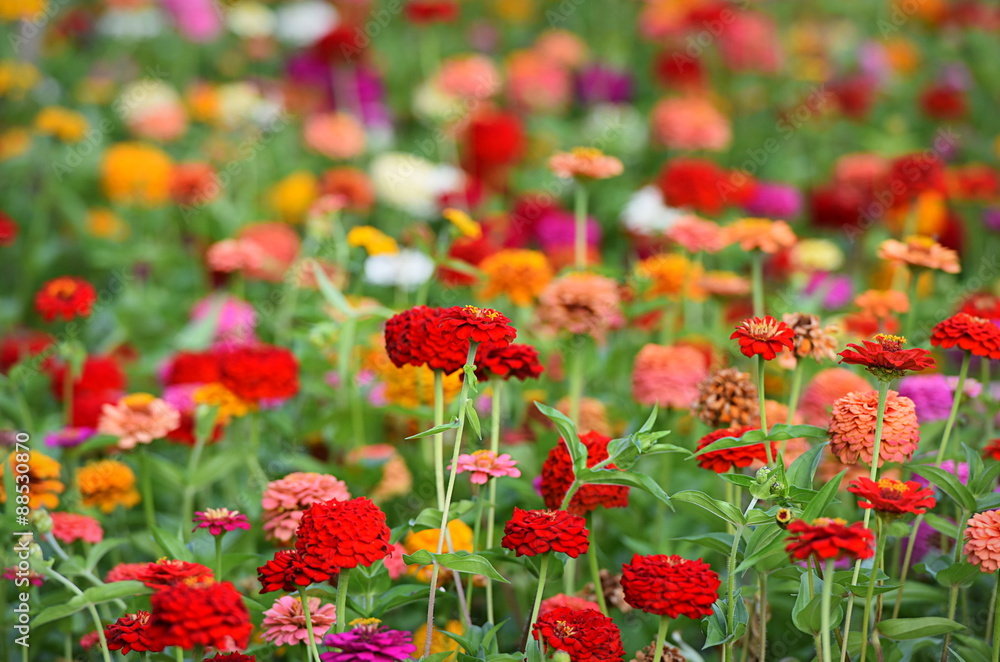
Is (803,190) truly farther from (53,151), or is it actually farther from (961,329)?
(53,151)

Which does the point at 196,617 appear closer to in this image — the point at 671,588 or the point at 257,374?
the point at 671,588

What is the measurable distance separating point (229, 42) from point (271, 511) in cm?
398

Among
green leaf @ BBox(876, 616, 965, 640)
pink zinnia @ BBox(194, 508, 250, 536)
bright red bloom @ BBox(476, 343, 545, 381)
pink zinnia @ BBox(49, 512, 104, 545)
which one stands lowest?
green leaf @ BBox(876, 616, 965, 640)

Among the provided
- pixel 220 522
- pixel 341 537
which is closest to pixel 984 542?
pixel 341 537

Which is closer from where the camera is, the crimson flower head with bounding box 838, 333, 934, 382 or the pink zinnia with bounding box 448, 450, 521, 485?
the crimson flower head with bounding box 838, 333, 934, 382

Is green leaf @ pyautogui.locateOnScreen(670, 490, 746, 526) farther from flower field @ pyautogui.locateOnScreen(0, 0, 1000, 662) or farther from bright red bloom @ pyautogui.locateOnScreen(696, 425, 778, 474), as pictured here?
bright red bloom @ pyautogui.locateOnScreen(696, 425, 778, 474)

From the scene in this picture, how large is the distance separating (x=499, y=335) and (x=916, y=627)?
0.83m

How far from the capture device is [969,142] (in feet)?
14.1

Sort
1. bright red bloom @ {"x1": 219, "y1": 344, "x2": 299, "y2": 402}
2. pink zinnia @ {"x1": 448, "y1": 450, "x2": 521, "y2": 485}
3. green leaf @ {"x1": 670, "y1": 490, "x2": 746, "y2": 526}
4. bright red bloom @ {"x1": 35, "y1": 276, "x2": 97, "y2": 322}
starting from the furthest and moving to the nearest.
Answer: bright red bloom @ {"x1": 35, "y1": 276, "x2": 97, "y2": 322}, bright red bloom @ {"x1": 219, "y1": 344, "x2": 299, "y2": 402}, pink zinnia @ {"x1": 448, "y1": 450, "x2": 521, "y2": 485}, green leaf @ {"x1": 670, "y1": 490, "x2": 746, "y2": 526}

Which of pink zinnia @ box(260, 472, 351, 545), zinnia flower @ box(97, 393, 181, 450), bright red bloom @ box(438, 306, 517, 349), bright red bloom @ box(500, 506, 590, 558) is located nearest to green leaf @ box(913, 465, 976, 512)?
bright red bloom @ box(500, 506, 590, 558)

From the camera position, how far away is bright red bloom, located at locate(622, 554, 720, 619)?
1429 millimetres

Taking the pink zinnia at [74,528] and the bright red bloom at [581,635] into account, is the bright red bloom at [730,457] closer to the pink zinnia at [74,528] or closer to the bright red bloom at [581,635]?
the bright red bloom at [581,635]

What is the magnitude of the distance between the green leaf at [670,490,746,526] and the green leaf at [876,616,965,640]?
0.33 m

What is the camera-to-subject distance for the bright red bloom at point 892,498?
55.4 inches
